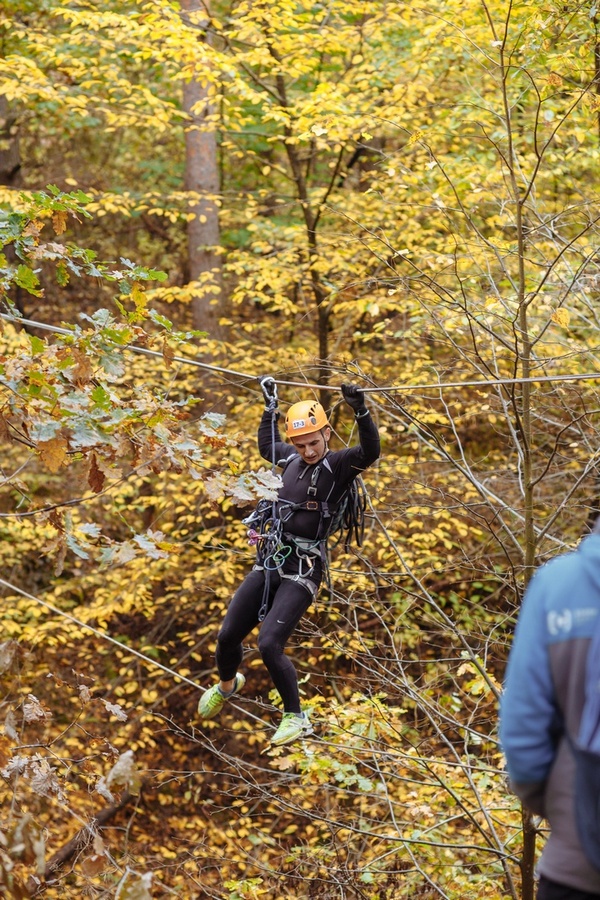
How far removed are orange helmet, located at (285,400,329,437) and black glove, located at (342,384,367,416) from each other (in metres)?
0.26

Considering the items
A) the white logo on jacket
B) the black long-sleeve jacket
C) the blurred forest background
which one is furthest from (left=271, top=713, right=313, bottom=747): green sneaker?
the white logo on jacket

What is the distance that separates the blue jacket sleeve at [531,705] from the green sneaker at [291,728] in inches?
111

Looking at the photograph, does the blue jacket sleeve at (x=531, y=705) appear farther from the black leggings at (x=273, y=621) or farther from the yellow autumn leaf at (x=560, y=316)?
the yellow autumn leaf at (x=560, y=316)

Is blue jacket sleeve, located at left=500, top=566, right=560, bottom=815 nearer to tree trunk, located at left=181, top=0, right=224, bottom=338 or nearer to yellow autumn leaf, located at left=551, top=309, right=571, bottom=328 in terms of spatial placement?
yellow autumn leaf, located at left=551, top=309, right=571, bottom=328

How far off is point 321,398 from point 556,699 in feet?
24.2

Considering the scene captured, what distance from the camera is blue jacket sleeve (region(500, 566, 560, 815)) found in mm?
1901

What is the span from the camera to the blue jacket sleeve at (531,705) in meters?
1.90

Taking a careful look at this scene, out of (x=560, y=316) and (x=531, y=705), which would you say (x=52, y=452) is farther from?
(x=560, y=316)

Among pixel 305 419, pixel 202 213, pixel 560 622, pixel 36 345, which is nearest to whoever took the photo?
pixel 560 622

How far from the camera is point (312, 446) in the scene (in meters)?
4.70

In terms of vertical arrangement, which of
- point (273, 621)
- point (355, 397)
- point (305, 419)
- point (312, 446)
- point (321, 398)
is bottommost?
point (321, 398)

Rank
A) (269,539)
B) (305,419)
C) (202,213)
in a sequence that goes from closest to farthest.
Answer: (305,419)
(269,539)
(202,213)

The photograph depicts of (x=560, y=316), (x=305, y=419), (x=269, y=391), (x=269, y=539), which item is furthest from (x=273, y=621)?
(x=560, y=316)

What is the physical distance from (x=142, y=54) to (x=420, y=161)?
8.48 ft
